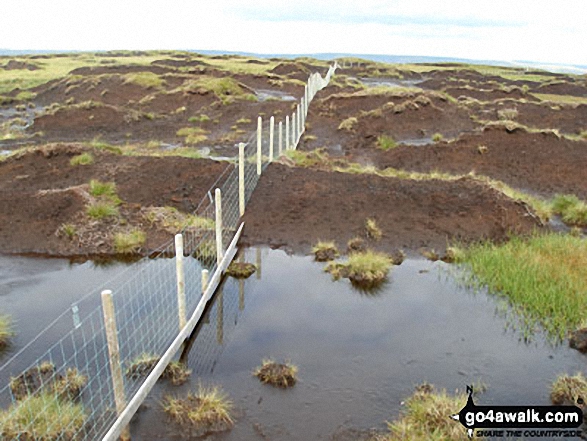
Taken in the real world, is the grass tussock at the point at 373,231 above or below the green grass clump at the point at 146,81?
below

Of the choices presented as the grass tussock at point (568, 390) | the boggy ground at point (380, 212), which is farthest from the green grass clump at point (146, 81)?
the grass tussock at point (568, 390)

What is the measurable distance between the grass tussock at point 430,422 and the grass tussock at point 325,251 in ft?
18.7

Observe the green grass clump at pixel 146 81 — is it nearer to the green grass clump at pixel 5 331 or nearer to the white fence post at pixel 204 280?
the white fence post at pixel 204 280

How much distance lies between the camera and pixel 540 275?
10.5 m

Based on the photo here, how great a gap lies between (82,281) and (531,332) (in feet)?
28.7

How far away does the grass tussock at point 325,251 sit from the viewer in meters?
12.3

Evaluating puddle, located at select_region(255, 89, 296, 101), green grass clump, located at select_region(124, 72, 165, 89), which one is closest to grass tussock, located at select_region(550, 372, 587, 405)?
puddle, located at select_region(255, 89, 296, 101)

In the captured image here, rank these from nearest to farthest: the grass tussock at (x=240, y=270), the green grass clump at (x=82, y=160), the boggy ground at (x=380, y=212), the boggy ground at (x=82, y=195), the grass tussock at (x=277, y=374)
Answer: the grass tussock at (x=277, y=374), the grass tussock at (x=240, y=270), the boggy ground at (x=82, y=195), the boggy ground at (x=380, y=212), the green grass clump at (x=82, y=160)

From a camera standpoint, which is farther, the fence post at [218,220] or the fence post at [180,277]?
the fence post at [218,220]

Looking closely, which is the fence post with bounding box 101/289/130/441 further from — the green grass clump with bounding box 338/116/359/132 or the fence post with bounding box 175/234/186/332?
the green grass clump with bounding box 338/116/359/132

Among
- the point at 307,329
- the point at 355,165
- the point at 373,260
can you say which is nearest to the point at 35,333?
the point at 307,329

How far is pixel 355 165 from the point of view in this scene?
67.7 feet

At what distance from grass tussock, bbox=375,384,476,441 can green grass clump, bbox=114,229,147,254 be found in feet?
25.7

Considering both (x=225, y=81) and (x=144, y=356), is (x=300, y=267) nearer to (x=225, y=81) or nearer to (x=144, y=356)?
(x=144, y=356)
